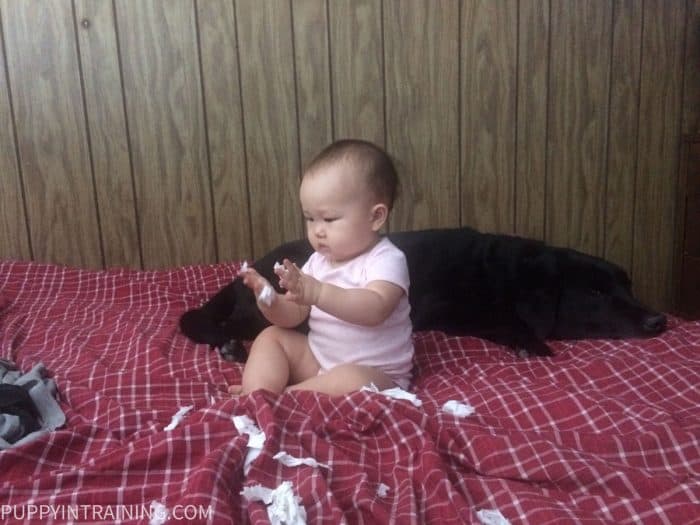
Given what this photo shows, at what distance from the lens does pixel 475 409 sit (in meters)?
1.05

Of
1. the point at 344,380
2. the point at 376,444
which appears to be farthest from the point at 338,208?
the point at 376,444

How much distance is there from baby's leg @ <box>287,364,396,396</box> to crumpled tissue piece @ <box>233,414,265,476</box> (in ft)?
0.62

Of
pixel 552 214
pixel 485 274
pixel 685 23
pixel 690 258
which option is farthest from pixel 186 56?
pixel 690 258

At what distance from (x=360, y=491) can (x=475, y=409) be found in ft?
1.13

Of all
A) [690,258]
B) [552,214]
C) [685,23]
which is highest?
[685,23]

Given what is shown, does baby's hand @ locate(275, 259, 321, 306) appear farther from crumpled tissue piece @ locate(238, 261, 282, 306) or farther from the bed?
the bed

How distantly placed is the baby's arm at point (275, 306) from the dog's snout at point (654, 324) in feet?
2.58

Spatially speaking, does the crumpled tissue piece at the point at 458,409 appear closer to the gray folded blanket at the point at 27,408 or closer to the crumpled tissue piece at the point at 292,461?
the crumpled tissue piece at the point at 292,461

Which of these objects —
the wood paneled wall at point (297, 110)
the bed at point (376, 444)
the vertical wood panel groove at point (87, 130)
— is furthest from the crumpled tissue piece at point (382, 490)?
the vertical wood panel groove at point (87, 130)

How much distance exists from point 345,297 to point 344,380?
15cm

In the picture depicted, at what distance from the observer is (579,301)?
1.51 meters

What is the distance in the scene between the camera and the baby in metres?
1.07

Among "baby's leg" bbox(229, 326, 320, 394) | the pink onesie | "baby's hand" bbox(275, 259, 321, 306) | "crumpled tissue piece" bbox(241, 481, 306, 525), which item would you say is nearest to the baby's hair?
the pink onesie

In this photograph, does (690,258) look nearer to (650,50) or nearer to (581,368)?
(650,50)
